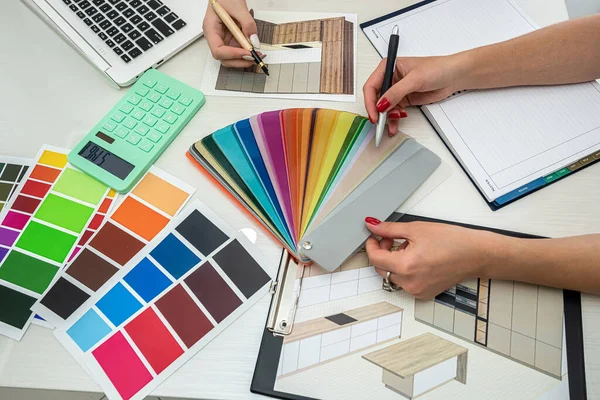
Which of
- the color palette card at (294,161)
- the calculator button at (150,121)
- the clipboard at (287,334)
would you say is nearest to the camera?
the clipboard at (287,334)

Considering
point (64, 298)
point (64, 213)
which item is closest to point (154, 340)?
point (64, 298)

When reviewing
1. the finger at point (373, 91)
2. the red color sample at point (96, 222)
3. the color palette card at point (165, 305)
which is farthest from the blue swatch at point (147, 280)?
the finger at point (373, 91)

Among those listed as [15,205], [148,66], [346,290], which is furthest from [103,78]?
[346,290]

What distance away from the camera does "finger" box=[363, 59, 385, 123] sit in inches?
31.0

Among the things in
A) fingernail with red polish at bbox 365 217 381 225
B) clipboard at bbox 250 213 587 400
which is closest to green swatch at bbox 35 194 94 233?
clipboard at bbox 250 213 587 400

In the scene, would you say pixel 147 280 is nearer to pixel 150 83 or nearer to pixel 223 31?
pixel 150 83

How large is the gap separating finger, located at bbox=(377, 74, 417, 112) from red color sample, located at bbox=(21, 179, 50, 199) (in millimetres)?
576

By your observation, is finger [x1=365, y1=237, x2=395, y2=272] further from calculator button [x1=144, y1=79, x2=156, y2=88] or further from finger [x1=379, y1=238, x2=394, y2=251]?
calculator button [x1=144, y1=79, x2=156, y2=88]

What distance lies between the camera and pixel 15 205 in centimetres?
79

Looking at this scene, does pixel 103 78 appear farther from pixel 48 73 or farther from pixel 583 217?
pixel 583 217

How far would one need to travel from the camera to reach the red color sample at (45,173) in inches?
32.0

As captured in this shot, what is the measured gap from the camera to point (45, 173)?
82 cm

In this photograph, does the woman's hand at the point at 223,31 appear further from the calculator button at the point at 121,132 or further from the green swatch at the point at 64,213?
the green swatch at the point at 64,213

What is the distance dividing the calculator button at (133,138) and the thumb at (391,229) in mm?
429
